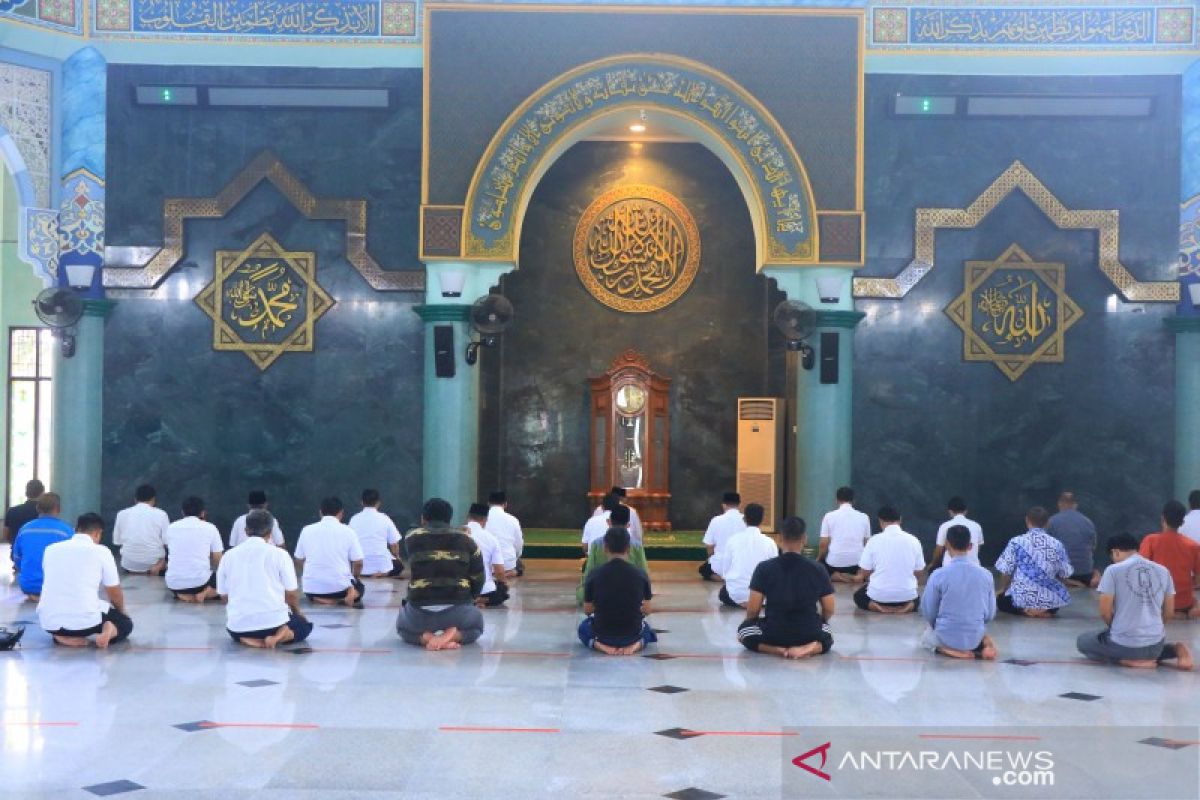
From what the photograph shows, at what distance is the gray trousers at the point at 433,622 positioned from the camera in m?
7.36

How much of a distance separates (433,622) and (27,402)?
8.86 meters

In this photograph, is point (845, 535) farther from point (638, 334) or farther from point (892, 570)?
point (638, 334)

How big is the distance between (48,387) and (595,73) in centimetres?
682

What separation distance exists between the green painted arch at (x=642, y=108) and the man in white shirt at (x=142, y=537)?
3340 millimetres

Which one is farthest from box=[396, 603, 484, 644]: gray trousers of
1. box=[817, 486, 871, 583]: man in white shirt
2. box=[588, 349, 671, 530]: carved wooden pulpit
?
box=[588, 349, 671, 530]: carved wooden pulpit

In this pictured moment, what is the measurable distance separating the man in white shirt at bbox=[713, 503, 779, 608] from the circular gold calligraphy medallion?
594 centimetres

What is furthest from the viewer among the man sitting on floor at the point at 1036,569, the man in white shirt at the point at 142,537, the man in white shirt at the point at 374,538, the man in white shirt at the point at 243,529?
the man in white shirt at the point at 142,537

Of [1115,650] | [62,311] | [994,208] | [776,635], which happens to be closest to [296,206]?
[62,311]

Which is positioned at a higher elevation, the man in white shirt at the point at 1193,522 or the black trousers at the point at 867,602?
the man in white shirt at the point at 1193,522

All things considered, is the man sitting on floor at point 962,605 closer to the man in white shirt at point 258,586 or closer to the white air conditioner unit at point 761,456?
the man in white shirt at point 258,586

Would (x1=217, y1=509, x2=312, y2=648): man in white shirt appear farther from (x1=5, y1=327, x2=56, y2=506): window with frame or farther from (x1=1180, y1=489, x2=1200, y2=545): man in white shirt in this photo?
(x1=5, y1=327, x2=56, y2=506): window with frame

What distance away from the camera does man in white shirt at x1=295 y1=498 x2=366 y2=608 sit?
8.80 metres

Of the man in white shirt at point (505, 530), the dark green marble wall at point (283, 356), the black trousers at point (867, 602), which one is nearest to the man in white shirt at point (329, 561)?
the man in white shirt at point (505, 530)

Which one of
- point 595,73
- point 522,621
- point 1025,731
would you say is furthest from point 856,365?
point 1025,731
